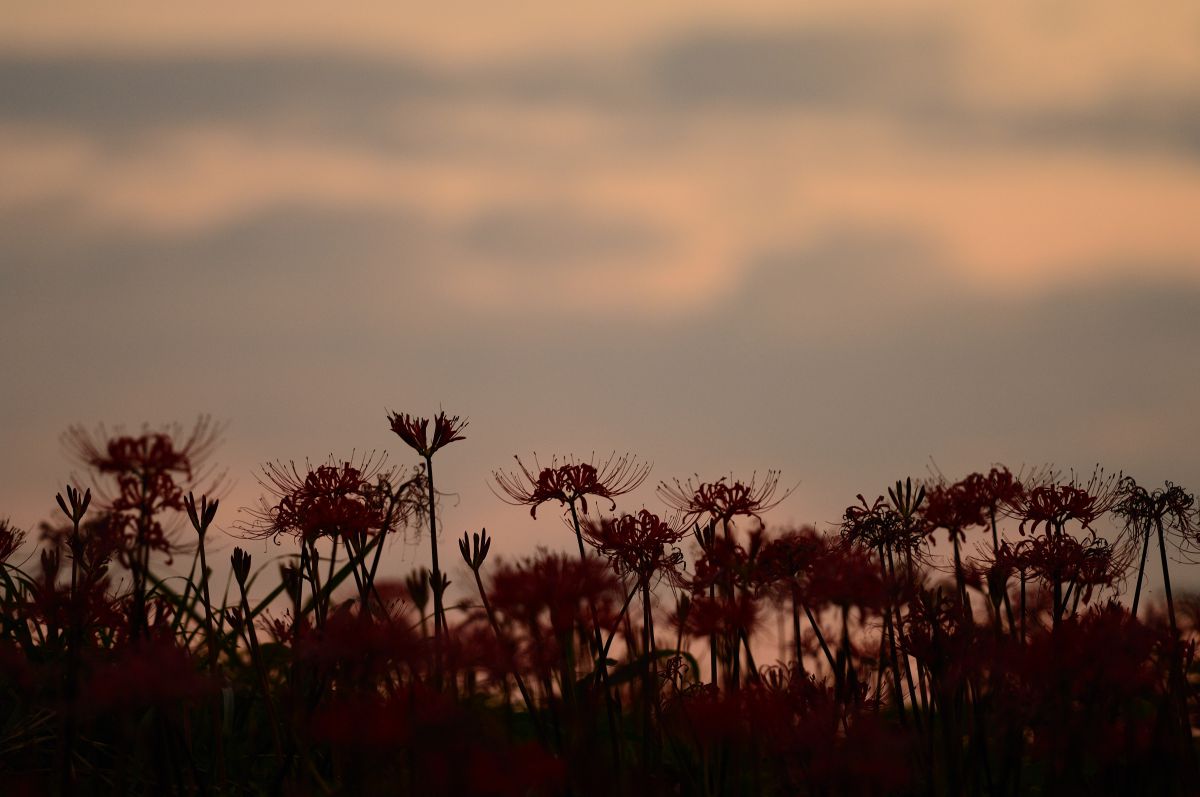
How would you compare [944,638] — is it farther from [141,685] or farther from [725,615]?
[141,685]

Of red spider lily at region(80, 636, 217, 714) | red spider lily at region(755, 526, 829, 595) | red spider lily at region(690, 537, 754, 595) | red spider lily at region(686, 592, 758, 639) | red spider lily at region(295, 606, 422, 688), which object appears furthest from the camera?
red spider lily at region(755, 526, 829, 595)

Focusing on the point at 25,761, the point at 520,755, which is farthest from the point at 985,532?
the point at 25,761

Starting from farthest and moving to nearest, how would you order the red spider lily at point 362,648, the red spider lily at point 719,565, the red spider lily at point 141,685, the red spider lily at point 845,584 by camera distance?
1. the red spider lily at point 719,565
2. the red spider lily at point 845,584
3. the red spider lily at point 362,648
4. the red spider lily at point 141,685

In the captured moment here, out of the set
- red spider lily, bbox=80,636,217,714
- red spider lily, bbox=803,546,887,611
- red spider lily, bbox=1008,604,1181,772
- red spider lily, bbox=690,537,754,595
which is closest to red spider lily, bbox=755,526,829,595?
red spider lily, bbox=690,537,754,595

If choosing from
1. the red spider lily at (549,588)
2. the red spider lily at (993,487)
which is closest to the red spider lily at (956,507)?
the red spider lily at (993,487)

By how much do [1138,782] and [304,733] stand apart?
2.40m

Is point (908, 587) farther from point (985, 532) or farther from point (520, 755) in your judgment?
point (520, 755)

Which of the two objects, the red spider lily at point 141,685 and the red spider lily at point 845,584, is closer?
the red spider lily at point 141,685

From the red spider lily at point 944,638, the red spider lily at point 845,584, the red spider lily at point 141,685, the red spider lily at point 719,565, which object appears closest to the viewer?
the red spider lily at point 141,685

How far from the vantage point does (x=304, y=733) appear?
3.54 m

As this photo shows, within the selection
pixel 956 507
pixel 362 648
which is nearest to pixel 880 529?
pixel 956 507

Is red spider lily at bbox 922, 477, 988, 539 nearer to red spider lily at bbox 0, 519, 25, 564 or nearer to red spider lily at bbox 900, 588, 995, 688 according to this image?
red spider lily at bbox 900, 588, 995, 688

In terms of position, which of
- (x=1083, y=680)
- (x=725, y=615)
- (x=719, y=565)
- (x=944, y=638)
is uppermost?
(x=719, y=565)

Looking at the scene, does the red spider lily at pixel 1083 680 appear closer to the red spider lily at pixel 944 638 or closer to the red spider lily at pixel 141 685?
the red spider lily at pixel 944 638
